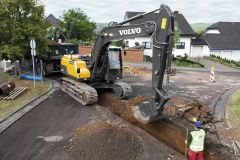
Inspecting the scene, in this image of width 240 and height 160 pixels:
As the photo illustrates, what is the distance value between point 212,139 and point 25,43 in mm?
14414

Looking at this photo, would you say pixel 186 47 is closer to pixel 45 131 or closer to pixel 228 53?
pixel 228 53

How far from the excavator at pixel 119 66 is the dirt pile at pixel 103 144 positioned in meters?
0.92

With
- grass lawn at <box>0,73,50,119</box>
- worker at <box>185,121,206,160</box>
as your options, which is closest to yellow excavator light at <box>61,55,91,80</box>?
grass lawn at <box>0,73,50,119</box>

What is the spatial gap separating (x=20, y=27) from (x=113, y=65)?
8.21m

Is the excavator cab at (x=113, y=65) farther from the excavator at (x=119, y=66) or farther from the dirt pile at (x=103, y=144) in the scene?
the dirt pile at (x=103, y=144)

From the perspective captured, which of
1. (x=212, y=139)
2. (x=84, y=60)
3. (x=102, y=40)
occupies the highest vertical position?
(x=102, y=40)

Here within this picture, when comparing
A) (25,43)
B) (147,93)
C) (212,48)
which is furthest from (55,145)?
(212,48)

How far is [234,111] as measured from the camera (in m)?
14.3

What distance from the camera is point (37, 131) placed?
11297 mm

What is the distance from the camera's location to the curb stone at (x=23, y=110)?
480 inches

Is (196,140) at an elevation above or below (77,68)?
below

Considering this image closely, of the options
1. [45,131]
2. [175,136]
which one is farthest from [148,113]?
[45,131]

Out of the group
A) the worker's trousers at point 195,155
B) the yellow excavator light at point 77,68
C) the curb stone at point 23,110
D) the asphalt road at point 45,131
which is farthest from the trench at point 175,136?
the curb stone at point 23,110

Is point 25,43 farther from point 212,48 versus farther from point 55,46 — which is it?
point 212,48
